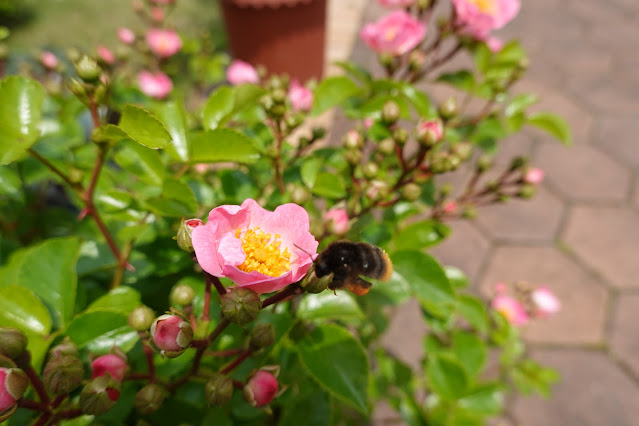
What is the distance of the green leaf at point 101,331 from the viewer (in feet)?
1.65

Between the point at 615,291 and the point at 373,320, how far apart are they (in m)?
1.41

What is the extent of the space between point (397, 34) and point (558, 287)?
4.68 ft

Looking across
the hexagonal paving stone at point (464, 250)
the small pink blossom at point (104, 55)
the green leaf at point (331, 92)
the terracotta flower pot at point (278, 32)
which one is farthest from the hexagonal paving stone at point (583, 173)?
the small pink blossom at point (104, 55)

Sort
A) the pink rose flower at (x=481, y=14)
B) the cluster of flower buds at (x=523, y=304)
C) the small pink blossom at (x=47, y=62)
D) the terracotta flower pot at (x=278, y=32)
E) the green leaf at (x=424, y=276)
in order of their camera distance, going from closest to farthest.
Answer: the green leaf at (x=424, y=276) → the pink rose flower at (x=481, y=14) → the small pink blossom at (x=47, y=62) → the cluster of flower buds at (x=523, y=304) → the terracotta flower pot at (x=278, y=32)

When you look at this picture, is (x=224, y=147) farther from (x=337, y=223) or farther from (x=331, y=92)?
(x=331, y=92)

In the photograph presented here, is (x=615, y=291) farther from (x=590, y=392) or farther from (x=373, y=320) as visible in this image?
(x=373, y=320)

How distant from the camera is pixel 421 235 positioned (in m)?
0.76

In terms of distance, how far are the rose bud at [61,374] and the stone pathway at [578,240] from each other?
1274mm

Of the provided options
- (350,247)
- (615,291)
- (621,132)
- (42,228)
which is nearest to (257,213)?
(350,247)

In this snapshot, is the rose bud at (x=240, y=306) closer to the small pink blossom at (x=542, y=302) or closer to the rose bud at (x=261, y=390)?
the rose bud at (x=261, y=390)

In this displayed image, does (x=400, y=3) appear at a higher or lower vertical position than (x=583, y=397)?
higher

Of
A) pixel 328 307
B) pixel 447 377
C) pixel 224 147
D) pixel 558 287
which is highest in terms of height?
pixel 224 147

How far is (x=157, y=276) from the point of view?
26.1 inches

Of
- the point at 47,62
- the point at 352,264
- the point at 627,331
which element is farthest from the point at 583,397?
the point at 47,62
